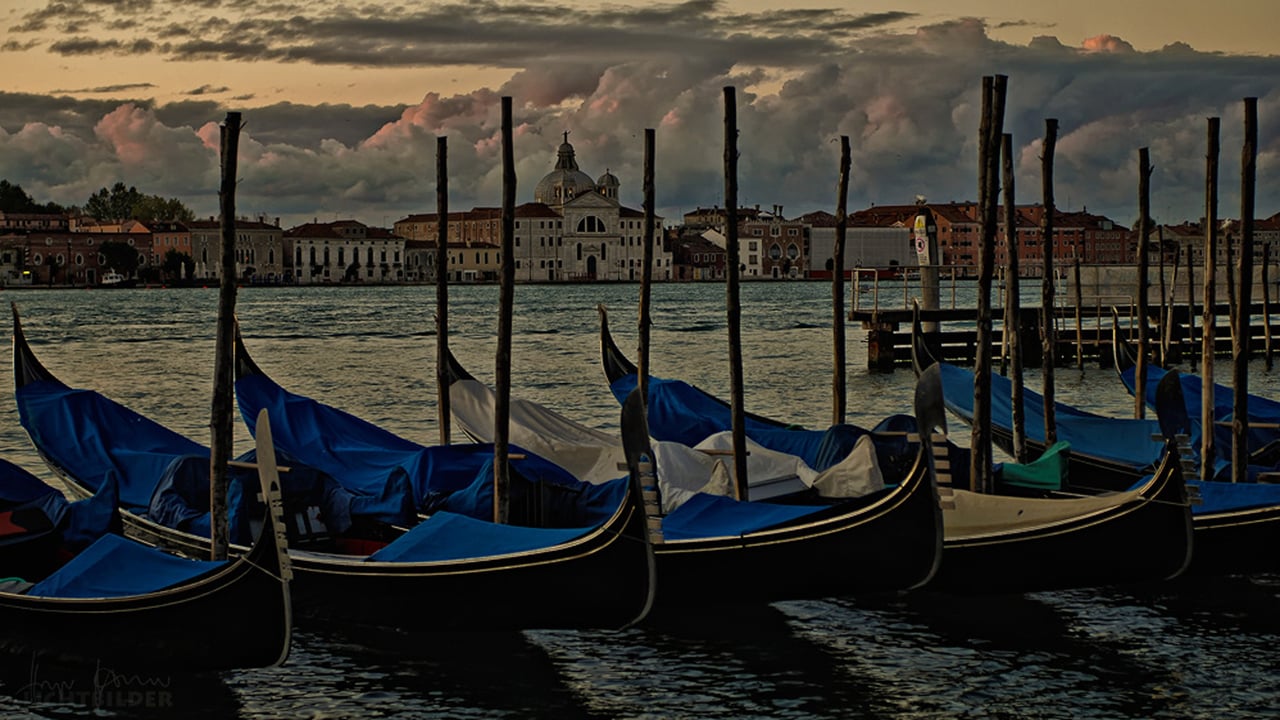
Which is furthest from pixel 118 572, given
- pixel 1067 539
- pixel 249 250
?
pixel 249 250

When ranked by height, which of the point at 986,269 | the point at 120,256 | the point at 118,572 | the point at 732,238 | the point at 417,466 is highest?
the point at 120,256

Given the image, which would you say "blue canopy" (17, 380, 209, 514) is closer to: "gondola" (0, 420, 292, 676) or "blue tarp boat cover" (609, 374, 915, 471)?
"gondola" (0, 420, 292, 676)

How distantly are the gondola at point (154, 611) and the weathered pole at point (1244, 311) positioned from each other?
506 centimetres

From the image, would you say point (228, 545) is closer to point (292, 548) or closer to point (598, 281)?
point (292, 548)

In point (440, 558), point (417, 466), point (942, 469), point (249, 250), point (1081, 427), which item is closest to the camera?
point (440, 558)

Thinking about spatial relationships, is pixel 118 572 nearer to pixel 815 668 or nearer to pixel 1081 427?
pixel 815 668

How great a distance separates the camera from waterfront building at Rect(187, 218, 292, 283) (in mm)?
84312

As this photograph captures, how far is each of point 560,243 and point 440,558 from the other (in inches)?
3442

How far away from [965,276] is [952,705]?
95337mm

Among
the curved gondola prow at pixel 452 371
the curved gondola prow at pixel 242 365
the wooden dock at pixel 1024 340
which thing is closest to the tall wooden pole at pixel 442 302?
the curved gondola prow at pixel 452 371

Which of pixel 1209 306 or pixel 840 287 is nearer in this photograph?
pixel 1209 306

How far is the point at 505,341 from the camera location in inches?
307

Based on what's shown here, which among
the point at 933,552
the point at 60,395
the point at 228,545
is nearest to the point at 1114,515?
the point at 933,552

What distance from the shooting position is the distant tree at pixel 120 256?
80.6 metres
